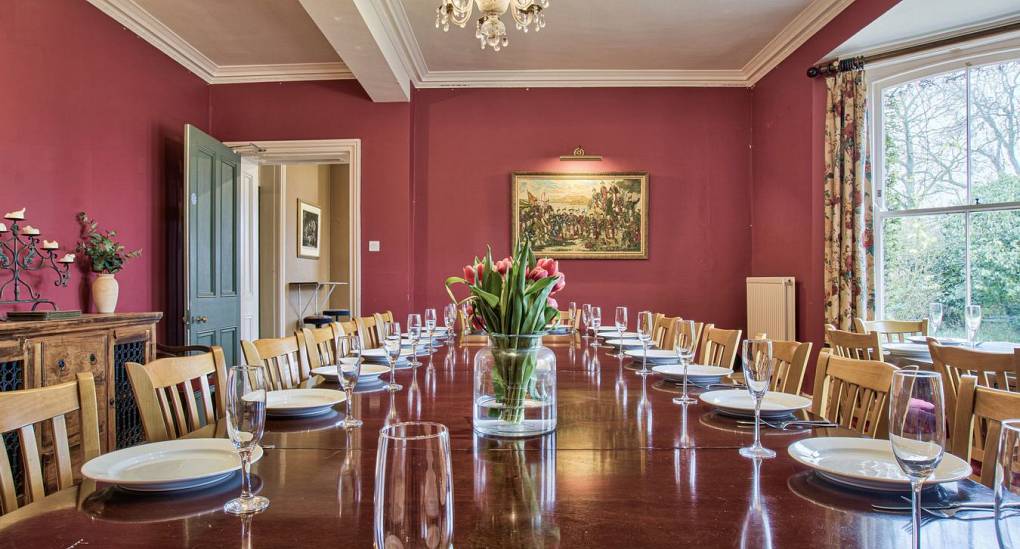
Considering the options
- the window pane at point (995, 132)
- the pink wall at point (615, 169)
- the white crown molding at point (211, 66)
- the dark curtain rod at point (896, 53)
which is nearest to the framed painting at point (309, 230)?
the white crown molding at point (211, 66)

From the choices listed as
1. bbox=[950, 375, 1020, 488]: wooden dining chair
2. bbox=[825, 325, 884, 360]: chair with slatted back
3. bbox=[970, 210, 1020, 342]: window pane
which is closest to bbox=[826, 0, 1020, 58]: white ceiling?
bbox=[970, 210, 1020, 342]: window pane

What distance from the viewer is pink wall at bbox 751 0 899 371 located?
4633mm

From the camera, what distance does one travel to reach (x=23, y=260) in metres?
3.26

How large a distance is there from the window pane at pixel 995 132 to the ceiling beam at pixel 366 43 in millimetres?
4112

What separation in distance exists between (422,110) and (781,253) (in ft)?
11.8

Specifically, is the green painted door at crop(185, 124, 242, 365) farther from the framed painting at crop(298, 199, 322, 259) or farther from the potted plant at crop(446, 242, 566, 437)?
the potted plant at crop(446, 242, 566, 437)

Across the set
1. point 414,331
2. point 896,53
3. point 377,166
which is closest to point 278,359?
point 414,331

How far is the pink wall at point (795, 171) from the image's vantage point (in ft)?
15.2

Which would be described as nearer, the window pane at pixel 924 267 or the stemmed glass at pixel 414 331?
the stemmed glass at pixel 414 331

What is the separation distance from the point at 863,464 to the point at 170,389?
1.66 meters

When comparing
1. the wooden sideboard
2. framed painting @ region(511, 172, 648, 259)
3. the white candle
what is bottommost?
the wooden sideboard

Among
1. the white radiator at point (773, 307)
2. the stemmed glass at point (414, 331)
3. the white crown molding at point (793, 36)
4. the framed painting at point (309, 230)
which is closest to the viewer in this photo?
the stemmed glass at point (414, 331)

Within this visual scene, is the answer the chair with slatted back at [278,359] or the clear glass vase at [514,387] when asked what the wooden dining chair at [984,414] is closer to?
the clear glass vase at [514,387]

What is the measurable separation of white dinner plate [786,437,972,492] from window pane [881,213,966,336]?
3.83 m
